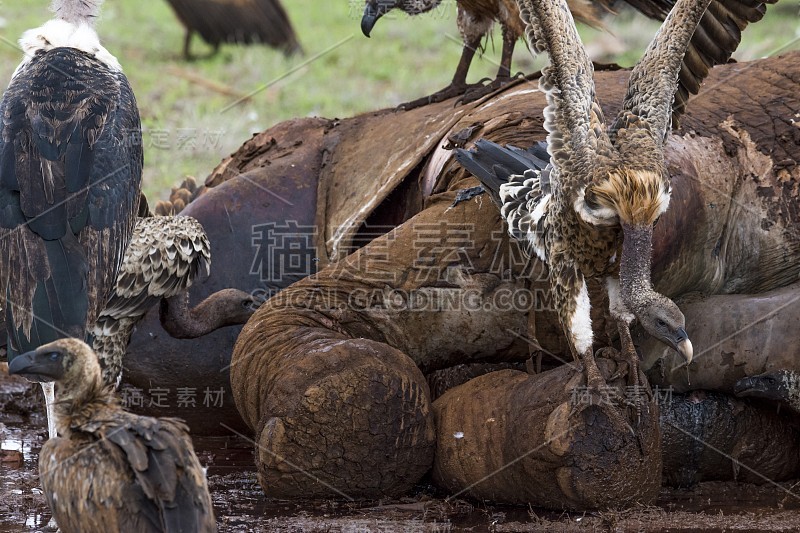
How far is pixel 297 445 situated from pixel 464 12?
3.43 m

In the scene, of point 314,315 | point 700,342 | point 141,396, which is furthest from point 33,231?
point 700,342

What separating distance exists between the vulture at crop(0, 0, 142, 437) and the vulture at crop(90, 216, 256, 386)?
1.05 feet

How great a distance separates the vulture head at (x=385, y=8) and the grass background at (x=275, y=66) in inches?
29.4

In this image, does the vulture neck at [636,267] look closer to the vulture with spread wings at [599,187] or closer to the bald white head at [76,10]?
the vulture with spread wings at [599,187]

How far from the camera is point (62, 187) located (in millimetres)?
5070

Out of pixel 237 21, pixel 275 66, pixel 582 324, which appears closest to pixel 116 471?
pixel 582 324

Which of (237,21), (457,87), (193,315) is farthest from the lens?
(237,21)

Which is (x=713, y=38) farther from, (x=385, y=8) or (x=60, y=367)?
(x=60, y=367)

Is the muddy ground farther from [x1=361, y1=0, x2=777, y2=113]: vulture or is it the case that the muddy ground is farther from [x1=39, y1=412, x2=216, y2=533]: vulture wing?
[x1=361, y1=0, x2=777, y2=113]: vulture

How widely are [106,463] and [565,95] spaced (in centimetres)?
216

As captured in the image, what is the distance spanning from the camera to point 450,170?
6.06 meters

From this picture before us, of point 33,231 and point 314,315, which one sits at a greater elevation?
point 33,231

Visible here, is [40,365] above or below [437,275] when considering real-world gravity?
below

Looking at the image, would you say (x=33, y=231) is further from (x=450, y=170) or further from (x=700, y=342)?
(x=700, y=342)
